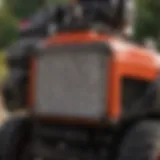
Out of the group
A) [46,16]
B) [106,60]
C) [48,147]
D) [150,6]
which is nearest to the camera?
[106,60]

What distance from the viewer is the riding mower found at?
4.88 meters

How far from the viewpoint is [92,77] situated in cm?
494

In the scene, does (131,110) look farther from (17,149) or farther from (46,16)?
(46,16)

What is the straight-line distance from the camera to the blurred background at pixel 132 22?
5.71 meters

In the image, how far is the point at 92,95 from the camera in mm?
4941

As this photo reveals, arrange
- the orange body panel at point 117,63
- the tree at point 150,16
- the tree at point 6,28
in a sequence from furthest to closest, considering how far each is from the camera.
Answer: the tree at point 6,28 → the tree at point 150,16 → the orange body panel at point 117,63

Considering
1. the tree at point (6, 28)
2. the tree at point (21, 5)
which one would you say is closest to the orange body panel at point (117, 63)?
the tree at point (6, 28)

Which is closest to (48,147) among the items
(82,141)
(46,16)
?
(82,141)

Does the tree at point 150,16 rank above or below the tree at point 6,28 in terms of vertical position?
below

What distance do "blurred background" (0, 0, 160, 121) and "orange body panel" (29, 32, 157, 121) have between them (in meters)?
0.40

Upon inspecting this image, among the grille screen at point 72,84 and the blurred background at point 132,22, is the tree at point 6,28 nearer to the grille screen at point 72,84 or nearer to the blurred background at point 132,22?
the blurred background at point 132,22

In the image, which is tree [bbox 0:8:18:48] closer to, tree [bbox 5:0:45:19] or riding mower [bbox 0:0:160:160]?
tree [bbox 5:0:45:19]

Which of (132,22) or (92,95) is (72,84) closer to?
(92,95)

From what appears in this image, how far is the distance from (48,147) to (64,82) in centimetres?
55
